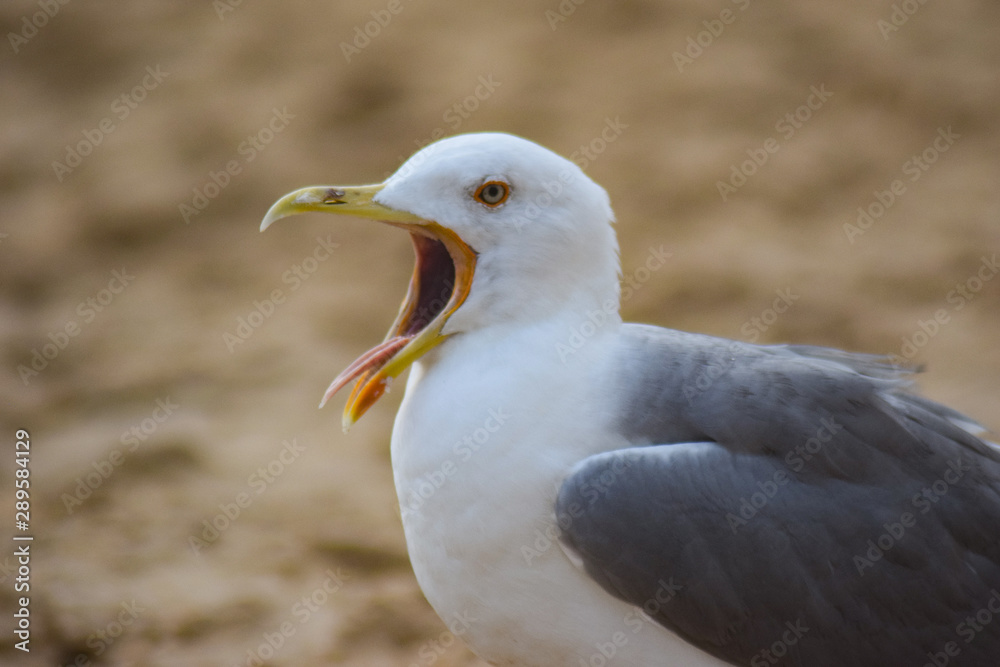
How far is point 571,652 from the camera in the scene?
2385 mm

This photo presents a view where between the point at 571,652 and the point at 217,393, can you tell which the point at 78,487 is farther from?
the point at 571,652

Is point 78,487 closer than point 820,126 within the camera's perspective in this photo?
Yes

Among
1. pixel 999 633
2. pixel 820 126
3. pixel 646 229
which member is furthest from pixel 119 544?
pixel 820 126

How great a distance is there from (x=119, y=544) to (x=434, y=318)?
225 cm
